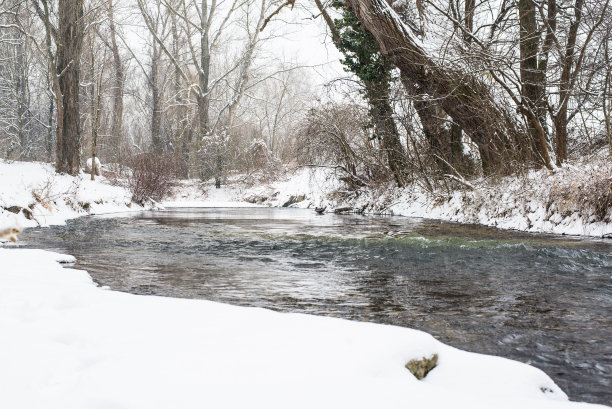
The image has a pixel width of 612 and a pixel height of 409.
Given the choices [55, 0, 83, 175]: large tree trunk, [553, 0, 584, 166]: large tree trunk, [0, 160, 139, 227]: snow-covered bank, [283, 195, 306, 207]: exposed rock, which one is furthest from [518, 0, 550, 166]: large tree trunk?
[55, 0, 83, 175]: large tree trunk

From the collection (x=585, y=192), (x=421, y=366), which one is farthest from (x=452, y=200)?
(x=421, y=366)

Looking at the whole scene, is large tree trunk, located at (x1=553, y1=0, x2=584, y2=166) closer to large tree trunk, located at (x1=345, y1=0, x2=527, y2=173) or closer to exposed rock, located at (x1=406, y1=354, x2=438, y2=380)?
large tree trunk, located at (x1=345, y1=0, x2=527, y2=173)

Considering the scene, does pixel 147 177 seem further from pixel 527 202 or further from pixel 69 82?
pixel 527 202

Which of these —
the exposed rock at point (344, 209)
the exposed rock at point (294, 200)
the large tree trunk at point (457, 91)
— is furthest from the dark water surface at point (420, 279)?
the exposed rock at point (294, 200)

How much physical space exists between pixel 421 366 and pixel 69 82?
19609 millimetres

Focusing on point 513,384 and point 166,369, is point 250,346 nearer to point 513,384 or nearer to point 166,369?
point 166,369

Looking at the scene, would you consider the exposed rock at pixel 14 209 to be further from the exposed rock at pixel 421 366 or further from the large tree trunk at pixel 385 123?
the exposed rock at pixel 421 366

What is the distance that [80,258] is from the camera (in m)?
5.91

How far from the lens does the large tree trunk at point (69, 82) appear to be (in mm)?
18250

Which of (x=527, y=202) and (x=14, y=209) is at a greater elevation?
(x=527, y=202)

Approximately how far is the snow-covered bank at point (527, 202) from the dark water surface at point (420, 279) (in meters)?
0.82

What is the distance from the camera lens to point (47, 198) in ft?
38.4

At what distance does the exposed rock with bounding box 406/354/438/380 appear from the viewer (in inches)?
91.0

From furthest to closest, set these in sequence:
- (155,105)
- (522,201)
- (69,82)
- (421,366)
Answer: (155,105) < (69,82) < (522,201) < (421,366)
